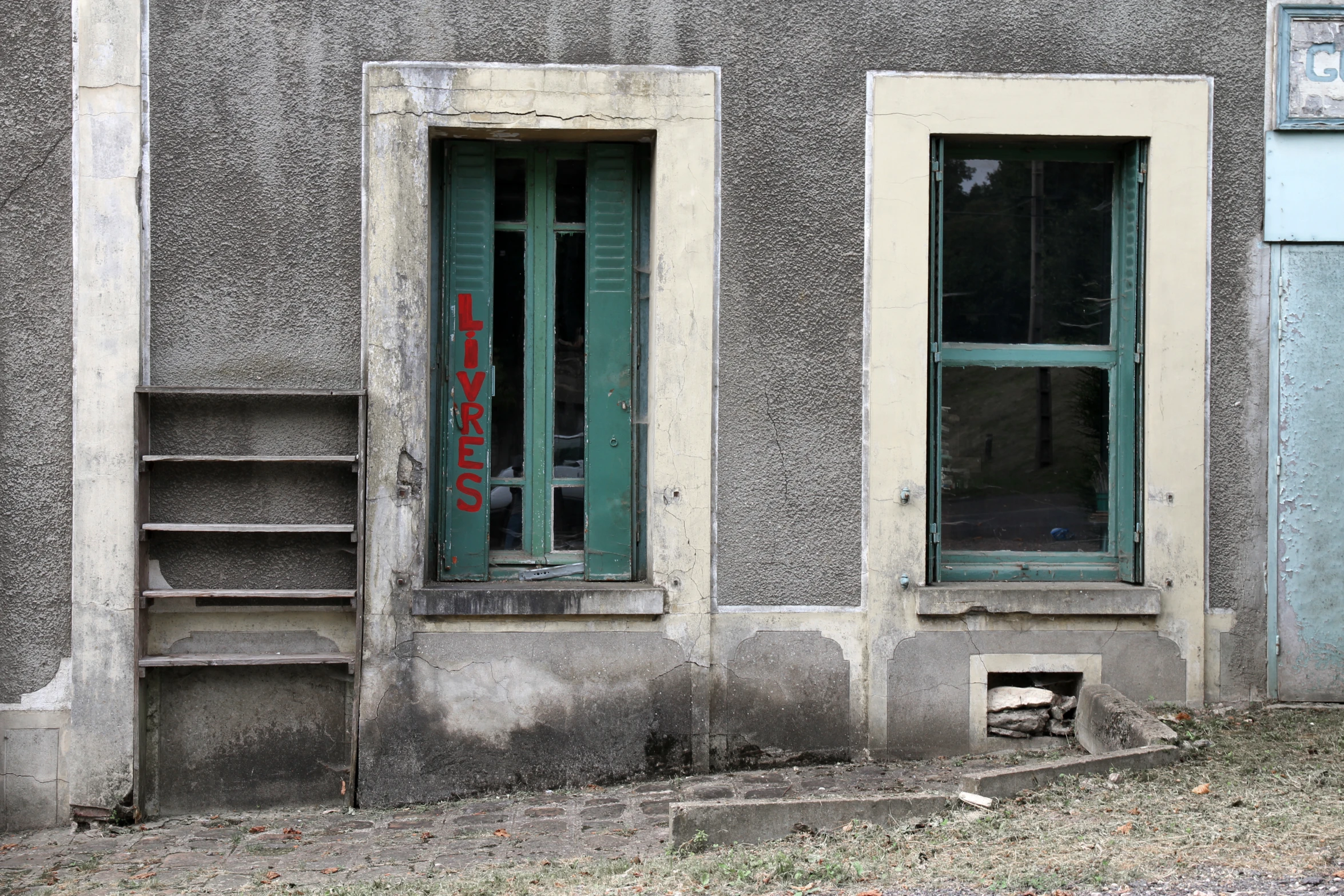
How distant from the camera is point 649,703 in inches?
223

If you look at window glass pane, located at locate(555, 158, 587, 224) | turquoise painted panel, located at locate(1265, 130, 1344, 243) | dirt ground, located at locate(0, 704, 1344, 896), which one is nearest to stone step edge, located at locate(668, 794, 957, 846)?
dirt ground, located at locate(0, 704, 1344, 896)

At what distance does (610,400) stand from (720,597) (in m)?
1.12

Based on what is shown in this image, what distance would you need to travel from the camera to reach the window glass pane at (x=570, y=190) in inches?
234

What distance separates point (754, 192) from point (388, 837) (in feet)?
11.0

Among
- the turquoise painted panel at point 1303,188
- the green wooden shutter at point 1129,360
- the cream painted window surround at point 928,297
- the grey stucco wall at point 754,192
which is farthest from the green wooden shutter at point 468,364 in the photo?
the turquoise painted panel at point 1303,188

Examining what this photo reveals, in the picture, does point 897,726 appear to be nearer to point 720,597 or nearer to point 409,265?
point 720,597

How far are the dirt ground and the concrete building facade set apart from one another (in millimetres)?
223

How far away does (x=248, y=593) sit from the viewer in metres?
5.54

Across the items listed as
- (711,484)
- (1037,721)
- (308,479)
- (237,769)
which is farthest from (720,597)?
(237,769)

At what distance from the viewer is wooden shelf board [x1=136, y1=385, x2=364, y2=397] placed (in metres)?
5.45

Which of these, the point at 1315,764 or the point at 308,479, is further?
the point at 308,479

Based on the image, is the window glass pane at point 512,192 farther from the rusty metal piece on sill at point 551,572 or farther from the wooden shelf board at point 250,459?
the rusty metal piece on sill at point 551,572

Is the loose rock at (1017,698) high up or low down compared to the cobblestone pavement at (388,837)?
up

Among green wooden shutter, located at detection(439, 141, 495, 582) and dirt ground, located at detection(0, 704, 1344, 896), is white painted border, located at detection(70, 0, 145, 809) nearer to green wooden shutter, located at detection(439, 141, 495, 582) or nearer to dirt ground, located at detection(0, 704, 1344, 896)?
dirt ground, located at detection(0, 704, 1344, 896)
